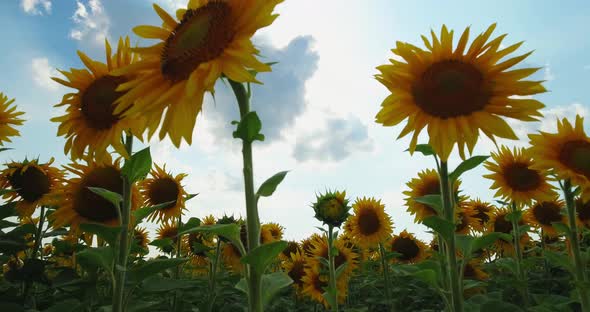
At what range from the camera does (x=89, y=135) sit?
9.70 ft

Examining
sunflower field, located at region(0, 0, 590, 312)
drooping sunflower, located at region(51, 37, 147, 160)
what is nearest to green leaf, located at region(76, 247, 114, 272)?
sunflower field, located at region(0, 0, 590, 312)

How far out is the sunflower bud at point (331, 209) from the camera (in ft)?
15.4

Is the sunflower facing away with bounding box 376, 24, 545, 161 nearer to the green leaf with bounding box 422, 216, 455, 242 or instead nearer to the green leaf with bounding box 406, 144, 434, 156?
the green leaf with bounding box 406, 144, 434, 156

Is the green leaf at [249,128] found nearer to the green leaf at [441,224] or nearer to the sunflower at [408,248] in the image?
the green leaf at [441,224]

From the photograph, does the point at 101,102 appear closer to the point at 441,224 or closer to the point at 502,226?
the point at 441,224

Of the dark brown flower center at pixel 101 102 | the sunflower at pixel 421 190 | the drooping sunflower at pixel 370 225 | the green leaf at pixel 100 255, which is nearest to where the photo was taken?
the green leaf at pixel 100 255

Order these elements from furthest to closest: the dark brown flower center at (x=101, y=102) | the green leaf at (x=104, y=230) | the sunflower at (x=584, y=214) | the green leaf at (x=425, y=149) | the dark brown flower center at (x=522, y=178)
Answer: the sunflower at (x=584, y=214)
the dark brown flower center at (x=522, y=178)
the green leaf at (x=425, y=149)
the dark brown flower center at (x=101, y=102)
the green leaf at (x=104, y=230)

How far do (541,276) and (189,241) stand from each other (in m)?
6.06

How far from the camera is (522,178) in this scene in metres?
5.31

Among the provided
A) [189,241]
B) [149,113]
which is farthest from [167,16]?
[189,241]

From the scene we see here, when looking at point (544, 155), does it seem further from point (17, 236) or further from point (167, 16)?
point (17, 236)

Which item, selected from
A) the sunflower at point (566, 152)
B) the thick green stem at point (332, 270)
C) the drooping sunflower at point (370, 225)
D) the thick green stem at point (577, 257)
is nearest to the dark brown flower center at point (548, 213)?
the drooping sunflower at point (370, 225)

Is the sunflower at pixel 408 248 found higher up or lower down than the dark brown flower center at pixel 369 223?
lower down

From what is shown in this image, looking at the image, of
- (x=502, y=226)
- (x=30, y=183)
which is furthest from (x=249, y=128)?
(x=502, y=226)
